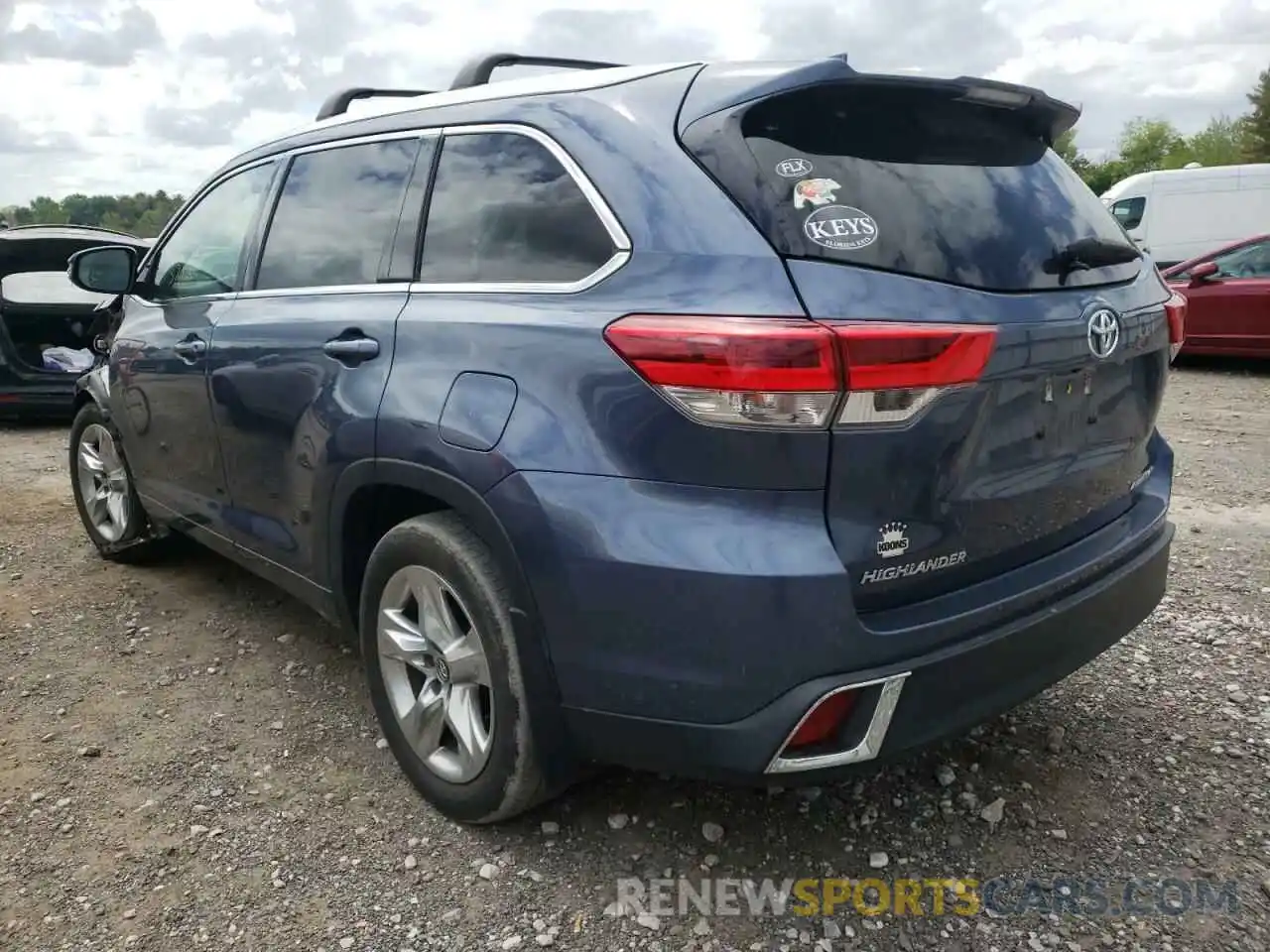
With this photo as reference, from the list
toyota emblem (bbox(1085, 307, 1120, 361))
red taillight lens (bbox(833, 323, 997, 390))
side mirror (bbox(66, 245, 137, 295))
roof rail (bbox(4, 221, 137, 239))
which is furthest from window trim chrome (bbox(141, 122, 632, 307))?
roof rail (bbox(4, 221, 137, 239))

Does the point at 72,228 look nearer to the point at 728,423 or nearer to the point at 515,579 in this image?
the point at 515,579

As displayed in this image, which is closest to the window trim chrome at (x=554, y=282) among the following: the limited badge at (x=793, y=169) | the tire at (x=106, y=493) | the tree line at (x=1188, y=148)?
the limited badge at (x=793, y=169)

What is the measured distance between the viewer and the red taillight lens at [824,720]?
6.40 feet

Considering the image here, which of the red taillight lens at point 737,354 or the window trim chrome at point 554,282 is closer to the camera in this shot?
the red taillight lens at point 737,354

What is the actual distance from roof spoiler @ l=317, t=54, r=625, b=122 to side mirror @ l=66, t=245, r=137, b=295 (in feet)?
4.17

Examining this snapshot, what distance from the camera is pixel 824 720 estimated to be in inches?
77.8

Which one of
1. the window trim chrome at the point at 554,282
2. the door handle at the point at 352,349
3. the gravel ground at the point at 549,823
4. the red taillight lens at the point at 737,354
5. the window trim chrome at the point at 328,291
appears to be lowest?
the gravel ground at the point at 549,823

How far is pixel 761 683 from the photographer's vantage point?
194 centimetres

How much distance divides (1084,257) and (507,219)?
51.7 inches

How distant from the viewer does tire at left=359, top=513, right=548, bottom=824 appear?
7.49ft

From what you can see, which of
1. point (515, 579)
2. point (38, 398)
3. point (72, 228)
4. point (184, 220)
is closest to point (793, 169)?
point (515, 579)

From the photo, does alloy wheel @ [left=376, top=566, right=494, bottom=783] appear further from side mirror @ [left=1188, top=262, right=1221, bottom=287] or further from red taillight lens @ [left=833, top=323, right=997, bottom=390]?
side mirror @ [left=1188, top=262, right=1221, bottom=287]

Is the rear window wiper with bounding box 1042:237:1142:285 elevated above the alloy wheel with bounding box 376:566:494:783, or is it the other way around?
the rear window wiper with bounding box 1042:237:1142:285

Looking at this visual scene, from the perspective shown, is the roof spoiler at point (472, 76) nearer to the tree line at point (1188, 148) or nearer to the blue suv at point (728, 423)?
the blue suv at point (728, 423)
